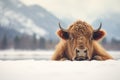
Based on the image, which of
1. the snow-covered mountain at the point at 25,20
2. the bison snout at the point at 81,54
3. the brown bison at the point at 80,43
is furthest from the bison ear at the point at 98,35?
the snow-covered mountain at the point at 25,20

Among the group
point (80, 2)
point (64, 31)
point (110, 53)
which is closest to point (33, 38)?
point (64, 31)

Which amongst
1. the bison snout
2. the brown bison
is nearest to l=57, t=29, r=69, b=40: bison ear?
the brown bison

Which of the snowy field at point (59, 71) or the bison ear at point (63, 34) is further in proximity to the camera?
the bison ear at point (63, 34)

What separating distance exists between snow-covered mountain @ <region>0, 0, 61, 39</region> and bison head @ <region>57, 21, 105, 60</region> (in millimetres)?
119

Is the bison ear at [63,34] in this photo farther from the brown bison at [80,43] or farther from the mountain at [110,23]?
the mountain at [110,23]

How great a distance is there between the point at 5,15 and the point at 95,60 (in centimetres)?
90

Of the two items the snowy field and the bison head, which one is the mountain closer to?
the bison head

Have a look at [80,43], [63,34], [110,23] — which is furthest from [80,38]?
[110,23]

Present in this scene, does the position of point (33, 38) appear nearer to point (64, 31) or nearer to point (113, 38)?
point (64, 31)

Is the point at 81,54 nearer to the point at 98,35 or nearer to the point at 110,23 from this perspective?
the point at 98,35

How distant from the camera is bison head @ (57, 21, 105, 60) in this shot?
88.7 inches

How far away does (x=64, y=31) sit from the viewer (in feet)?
7.75

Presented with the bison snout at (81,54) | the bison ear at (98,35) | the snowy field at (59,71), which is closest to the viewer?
the snowy field at (59,71)

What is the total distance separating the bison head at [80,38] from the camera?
2254 millimetres
